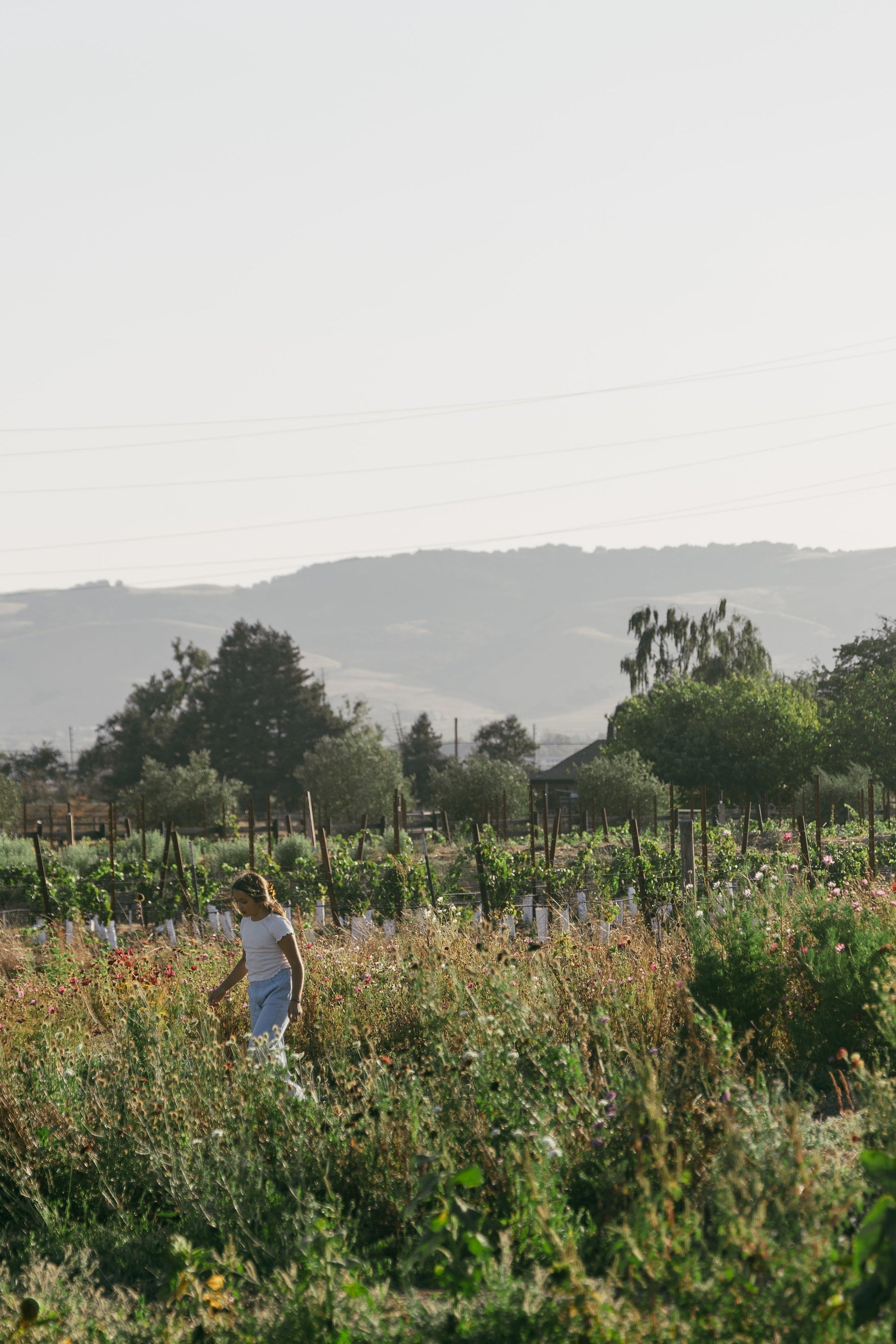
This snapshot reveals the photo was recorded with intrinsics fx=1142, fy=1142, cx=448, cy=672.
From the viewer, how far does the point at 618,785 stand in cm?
3064

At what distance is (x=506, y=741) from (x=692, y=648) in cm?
2099

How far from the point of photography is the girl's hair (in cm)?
625

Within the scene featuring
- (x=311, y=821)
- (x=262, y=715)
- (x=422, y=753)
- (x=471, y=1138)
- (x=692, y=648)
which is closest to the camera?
(x=471, y=1138)

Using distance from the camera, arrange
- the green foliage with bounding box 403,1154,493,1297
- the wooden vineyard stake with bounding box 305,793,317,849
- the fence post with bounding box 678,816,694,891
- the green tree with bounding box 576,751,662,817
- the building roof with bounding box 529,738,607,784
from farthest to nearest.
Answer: the building roof with bounding box 529,738,607,784 → the green tree with bounding box 576,751,662,817 → the wooden vineyard stake with bounding box 305,793,317,849 → the fence post with bounding box 678,816,694,891 → the green foliage with bounding box 403,1154,493,1297

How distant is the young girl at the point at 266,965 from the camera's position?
6.14 metres

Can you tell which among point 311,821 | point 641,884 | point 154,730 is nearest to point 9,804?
point 154,730

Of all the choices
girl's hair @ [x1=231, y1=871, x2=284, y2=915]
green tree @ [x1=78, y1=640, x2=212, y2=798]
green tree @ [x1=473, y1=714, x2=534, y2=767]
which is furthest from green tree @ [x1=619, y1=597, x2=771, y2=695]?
girl's hair @ [x1=231, y1=871, x2=284, y2=915]

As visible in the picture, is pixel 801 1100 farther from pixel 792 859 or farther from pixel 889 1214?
pixel 792 859

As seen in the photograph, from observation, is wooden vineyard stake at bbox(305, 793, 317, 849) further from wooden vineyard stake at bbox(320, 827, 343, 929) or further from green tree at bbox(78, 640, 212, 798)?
green tree at bbox(78, 640, 212, 798)

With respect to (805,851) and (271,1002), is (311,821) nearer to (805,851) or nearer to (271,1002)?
(805,851)

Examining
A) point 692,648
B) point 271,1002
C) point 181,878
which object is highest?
point 692,648

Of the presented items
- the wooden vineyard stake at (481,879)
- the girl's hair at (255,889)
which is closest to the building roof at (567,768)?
the wooden vineyard stake at (481,879)

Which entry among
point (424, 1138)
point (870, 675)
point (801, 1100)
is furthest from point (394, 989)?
point (870, 675)

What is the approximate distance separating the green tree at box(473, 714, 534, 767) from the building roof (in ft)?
16.6
